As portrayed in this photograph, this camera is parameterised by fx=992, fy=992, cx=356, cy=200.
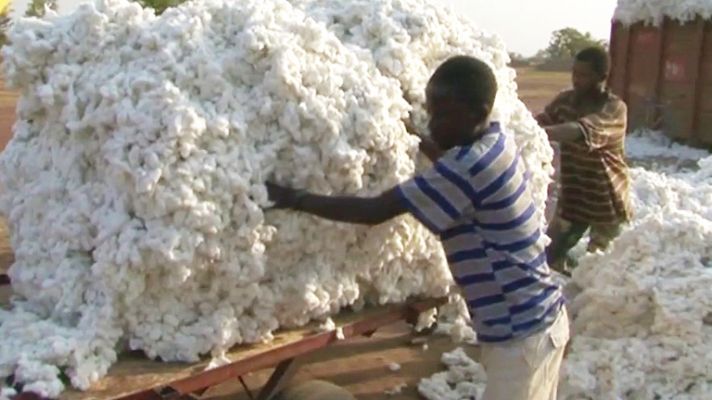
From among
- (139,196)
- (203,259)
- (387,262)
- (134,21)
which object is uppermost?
(134,21)

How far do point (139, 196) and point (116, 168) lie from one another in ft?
0.46

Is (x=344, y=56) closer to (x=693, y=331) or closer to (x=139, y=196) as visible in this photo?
(x=139, y=196)

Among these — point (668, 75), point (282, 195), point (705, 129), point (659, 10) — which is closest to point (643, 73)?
point (668, 75)

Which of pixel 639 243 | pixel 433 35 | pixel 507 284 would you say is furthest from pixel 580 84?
pixel 507 284

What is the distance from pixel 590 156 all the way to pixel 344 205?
8.83 ft

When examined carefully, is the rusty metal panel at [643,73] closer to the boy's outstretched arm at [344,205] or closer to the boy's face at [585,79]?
the boy's face at [585,79]

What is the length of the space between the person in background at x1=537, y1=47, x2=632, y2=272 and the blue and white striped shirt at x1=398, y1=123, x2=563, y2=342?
2194mm

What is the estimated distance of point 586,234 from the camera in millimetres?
6719

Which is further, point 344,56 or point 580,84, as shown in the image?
point 580,84

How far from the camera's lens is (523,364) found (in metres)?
3.47

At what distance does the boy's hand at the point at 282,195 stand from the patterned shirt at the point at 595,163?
2.40m

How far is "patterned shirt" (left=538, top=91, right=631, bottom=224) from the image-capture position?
223 inches

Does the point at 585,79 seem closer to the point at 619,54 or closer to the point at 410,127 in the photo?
the point at 410,127

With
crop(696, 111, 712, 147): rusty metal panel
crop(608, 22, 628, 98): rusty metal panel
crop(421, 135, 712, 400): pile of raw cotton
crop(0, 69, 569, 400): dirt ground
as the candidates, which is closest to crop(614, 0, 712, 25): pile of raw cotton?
crop(608, 22, 628, 98): rusty metal panel
